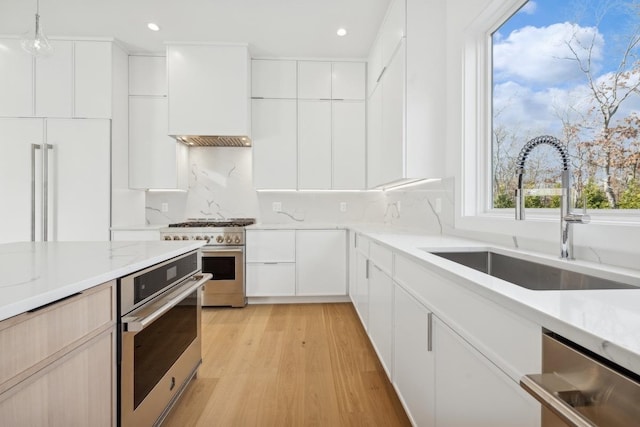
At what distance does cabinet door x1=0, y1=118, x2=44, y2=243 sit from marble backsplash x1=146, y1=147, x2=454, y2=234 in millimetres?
1050

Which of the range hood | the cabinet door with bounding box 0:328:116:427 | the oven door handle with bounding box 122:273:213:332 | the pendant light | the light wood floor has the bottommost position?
the light wood floor

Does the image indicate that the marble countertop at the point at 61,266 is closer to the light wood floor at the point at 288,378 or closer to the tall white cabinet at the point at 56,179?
the light wood floor at the point at 288,378

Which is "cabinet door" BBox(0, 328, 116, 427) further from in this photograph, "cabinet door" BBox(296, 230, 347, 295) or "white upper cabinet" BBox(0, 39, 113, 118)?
"white upper cabinet" BBox(0, 39, 113, 118)

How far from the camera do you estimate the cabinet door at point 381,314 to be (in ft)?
5.70

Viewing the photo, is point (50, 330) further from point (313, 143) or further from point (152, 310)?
point (313, 143)

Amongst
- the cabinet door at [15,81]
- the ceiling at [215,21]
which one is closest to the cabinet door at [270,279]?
the ceiling at [215,21]

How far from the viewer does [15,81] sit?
3025 mm

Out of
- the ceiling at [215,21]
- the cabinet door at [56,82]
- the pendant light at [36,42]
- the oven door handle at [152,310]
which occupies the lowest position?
the oven door handle at [152,310]

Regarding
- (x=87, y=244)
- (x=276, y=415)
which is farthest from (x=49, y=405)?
(x=276, y=415)

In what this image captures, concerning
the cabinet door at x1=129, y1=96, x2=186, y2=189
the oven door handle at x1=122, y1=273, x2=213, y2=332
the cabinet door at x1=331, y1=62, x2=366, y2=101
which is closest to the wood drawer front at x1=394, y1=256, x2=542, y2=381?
the oven door handle at x1=122, y1=273, x2=213, y2=332

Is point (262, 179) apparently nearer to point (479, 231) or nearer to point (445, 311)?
point (479, 231)

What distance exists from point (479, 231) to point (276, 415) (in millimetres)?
1475

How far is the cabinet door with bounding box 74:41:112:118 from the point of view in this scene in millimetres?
3070

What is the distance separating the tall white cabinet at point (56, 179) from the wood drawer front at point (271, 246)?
1410 millimetres
